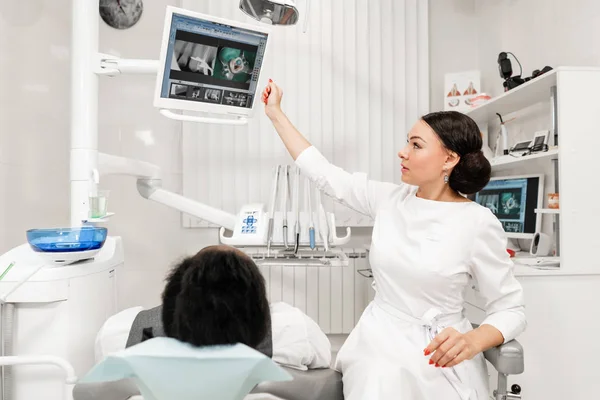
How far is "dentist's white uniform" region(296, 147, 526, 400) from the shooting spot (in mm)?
1147

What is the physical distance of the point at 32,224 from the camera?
84.7 inches

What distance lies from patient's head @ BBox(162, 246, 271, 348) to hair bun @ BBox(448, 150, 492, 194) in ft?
2.59

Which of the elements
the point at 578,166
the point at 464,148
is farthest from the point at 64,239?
the point at 578,166

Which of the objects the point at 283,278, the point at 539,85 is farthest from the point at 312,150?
the point at 283,278

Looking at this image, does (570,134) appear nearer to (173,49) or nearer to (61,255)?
(173,49)

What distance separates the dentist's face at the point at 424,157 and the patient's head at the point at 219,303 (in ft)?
2.41

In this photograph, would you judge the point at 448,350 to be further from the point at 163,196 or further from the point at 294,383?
the point at 163,196

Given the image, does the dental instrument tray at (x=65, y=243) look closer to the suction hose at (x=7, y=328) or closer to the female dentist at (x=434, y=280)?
the suction hose at (x=7, y=328)

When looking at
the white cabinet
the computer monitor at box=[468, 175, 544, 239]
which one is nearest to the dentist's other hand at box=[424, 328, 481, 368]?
the white cabinet

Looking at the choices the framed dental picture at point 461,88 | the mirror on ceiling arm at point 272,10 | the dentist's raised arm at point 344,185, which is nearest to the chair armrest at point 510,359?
the dentist's raised arm at point 344,185

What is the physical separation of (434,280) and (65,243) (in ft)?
3.41

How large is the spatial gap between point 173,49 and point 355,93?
4.40 feet

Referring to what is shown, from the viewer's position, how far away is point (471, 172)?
1278 mm

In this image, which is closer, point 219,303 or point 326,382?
point 219,303
